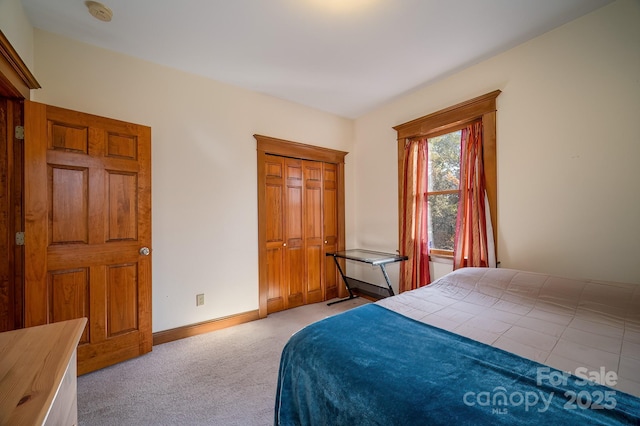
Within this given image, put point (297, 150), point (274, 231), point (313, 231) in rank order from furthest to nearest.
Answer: point (313, 231) < point (297, 150) < point (274, 231)

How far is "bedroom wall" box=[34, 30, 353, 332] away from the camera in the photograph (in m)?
2.19

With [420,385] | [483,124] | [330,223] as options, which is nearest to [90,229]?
[420,385]

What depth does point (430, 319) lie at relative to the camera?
1469 millimetres

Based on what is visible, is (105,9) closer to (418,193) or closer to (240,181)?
(240,181)

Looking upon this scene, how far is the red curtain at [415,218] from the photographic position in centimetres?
298

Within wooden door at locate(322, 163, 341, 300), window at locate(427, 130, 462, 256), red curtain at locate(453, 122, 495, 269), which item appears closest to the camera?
red curtain at locate(453, 122, 495, 269)

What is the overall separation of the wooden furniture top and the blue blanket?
855 mm

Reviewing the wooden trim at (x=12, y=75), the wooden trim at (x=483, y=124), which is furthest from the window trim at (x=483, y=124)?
the wooden trim at (x=12, y=75)

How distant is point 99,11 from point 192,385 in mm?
2814

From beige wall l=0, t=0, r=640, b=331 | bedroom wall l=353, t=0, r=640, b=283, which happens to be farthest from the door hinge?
bedroom wall l=353, t=0, r=640, b=283

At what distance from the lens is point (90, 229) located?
205 centimetres

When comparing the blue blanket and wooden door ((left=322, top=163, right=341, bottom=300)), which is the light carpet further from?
wooden door ((left=322, top=163, right=341, bottom=300))

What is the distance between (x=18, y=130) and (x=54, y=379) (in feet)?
6.79

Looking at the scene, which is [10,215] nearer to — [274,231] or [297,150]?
[274,231]
